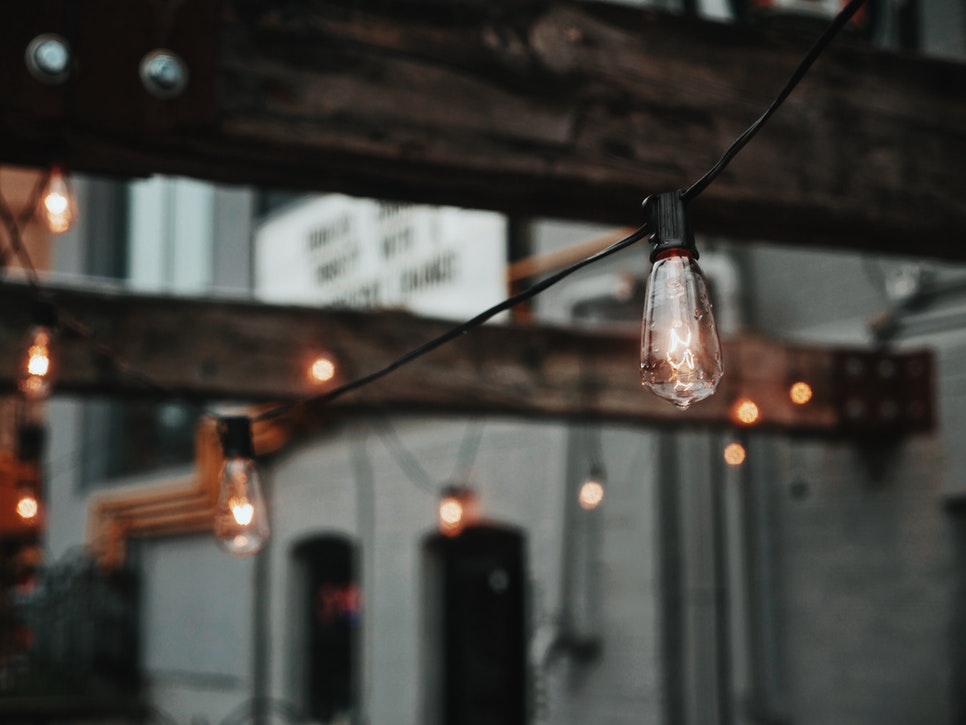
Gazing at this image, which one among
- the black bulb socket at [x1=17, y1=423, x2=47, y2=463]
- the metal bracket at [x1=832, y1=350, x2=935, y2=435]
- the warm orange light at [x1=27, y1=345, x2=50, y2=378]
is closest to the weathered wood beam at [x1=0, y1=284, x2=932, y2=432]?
the metal bracket at [x1=832, y1=350, x2=935, y2=435]

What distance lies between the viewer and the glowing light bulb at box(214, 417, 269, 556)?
2.38 m

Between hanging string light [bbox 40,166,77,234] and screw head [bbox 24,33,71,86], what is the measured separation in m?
0.36

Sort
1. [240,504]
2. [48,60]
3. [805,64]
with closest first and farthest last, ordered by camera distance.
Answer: [805,64]
[48,60]
[240,504]

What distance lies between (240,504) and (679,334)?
1279 mm

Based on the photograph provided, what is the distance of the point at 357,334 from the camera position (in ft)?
15.1

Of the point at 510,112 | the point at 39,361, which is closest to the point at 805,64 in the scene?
the point at 510,112

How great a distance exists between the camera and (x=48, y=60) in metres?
2.04

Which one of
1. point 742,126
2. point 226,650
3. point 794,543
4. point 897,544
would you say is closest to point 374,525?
point 226,650

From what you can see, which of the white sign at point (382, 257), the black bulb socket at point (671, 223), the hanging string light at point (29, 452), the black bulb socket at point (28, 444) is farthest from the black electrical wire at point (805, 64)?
the black bulb socket at point (28, 444)

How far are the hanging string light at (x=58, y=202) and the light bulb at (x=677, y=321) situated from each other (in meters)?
1.46

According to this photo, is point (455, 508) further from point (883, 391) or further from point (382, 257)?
point (382, 257)

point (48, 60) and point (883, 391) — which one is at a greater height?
point (48, 60)

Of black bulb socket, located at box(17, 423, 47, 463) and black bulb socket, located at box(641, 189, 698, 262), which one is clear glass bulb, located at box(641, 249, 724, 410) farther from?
black bulb socket, located at box(17, 423, 47, 463)

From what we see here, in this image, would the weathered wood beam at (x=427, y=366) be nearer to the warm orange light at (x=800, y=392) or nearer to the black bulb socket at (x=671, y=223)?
the warm orange light at (x=800, y=392)
